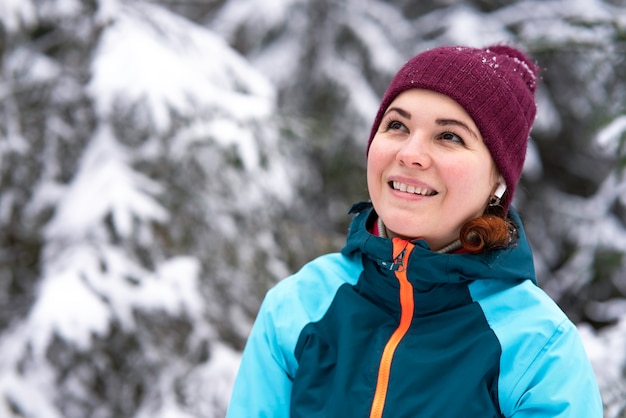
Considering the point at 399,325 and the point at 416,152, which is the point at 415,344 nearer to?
the point at 399,325

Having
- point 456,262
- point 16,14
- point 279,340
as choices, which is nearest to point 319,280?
point 279,340

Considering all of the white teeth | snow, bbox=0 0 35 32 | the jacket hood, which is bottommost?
snow, bbox=0 0 35 32

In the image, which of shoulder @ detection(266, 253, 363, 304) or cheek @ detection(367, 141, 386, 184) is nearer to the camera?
cheek @ detection(367, 141, 386, 184)

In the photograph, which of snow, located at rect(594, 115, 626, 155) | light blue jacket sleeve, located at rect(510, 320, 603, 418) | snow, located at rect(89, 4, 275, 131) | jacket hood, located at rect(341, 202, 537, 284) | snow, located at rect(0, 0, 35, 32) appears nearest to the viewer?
light blue jacket sleeve, located at rect(510, 320, 603, 418)

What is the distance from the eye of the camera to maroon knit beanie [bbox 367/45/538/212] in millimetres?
1555

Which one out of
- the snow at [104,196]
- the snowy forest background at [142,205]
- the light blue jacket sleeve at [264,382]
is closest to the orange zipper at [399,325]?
the light blue jacket sleeve at [264,382]

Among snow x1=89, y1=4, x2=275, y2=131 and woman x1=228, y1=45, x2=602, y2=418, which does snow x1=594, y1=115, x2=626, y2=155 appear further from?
snow x1=89, y1=4, x2=275, y2=131

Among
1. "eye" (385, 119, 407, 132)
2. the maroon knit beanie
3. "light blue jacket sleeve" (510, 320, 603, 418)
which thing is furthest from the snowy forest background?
"eye" (385, 119, 407, 132)

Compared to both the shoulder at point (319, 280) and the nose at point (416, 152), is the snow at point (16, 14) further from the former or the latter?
the nose at point (416, 152)

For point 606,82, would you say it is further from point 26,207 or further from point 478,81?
point 26,207

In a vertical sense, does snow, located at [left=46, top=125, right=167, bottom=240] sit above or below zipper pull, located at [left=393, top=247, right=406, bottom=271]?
below

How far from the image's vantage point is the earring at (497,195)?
167 cm

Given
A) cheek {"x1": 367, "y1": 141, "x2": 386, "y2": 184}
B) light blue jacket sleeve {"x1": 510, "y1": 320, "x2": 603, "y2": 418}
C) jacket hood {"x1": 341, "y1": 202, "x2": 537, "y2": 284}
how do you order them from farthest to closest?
cheek {"x1": 367, "y1": 141, "x2": 386, "y2": 184} → jacket hood {"x1": 341, "y1": 202, "x2": 537, "y2": 284} → light blue jacket sleeve {"x1": 510, "y1": 320, "x2": 603, "y2": 418}

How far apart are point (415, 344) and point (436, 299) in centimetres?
12
